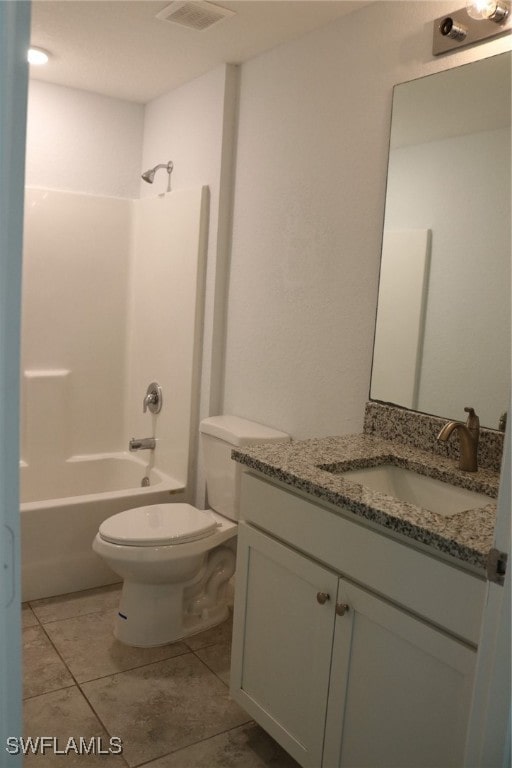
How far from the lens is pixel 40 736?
6.57ft

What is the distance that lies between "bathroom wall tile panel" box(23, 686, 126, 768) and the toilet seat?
0.53 meters

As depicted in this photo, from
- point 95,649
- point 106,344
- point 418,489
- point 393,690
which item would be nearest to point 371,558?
point 393,690

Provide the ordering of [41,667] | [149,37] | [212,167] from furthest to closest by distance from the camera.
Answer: [212,167] < [149,37] < [41,667]

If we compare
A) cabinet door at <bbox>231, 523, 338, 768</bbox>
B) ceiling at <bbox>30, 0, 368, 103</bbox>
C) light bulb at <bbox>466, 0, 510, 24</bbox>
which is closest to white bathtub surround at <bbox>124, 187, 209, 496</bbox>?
ceiling at <bbox>30, 0, 368, 103</bbox>

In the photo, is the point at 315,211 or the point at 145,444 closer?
the point at 315,211

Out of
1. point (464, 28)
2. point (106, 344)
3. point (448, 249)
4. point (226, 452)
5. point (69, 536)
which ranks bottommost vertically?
point (69, 536)

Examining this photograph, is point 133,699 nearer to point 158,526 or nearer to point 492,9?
point 158,526

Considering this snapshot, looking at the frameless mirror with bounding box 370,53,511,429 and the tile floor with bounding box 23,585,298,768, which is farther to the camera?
the tile floor with bounding box 23,585,298,768

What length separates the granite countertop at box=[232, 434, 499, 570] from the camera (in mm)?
1342

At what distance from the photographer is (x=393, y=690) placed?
149cm

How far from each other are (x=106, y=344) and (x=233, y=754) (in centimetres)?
233

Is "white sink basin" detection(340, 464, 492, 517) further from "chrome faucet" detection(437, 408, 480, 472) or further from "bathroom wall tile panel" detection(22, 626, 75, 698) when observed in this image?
"bathroom wall tile panel" detection(22, 626, 75, 698)

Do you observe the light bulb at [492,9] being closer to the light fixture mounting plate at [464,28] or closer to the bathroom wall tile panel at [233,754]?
the light fixture mounting plate at [464,28]

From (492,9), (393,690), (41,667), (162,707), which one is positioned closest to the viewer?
(393,690)
